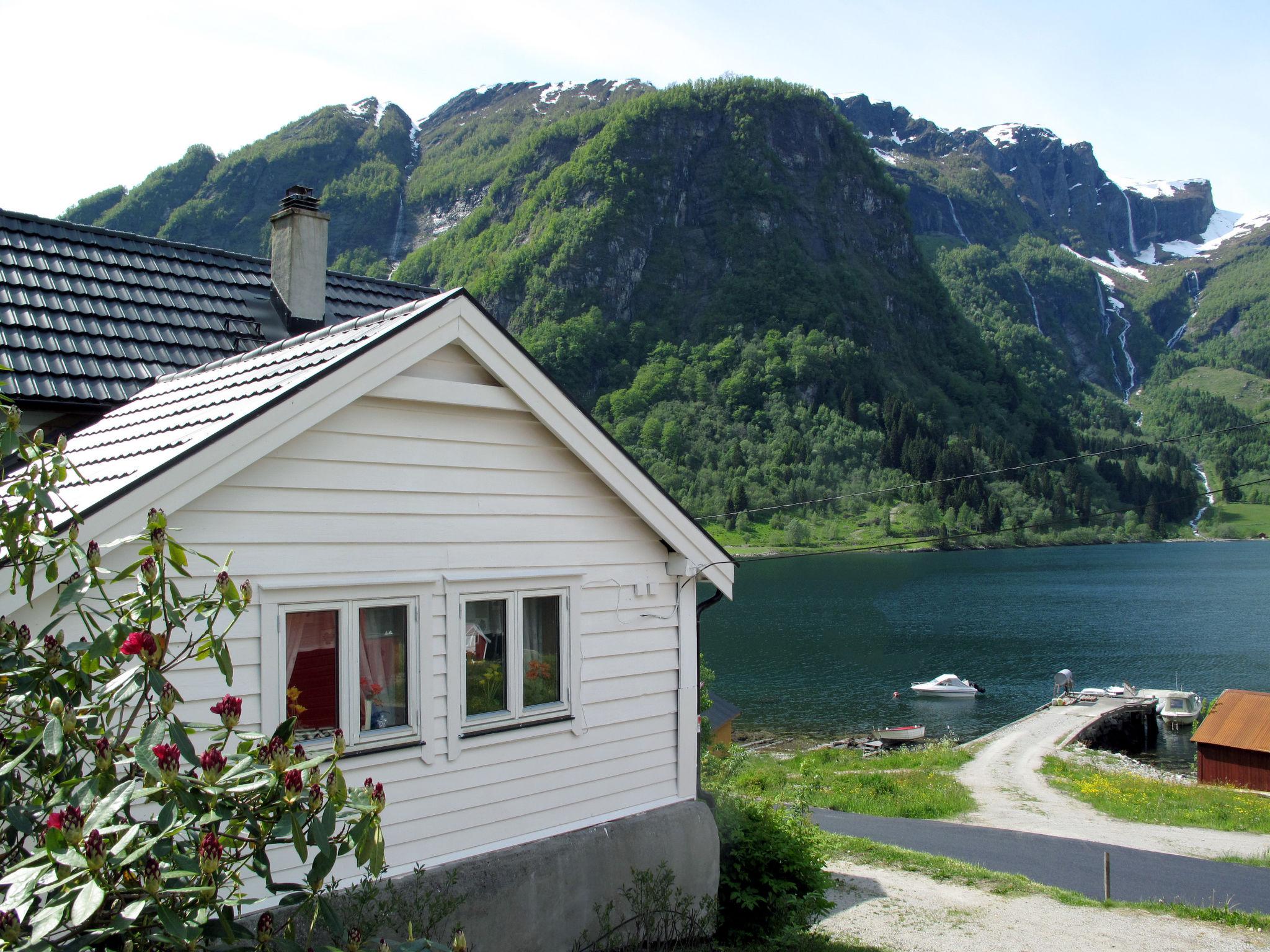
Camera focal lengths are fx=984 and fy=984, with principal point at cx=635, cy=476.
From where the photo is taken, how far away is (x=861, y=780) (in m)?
27.8

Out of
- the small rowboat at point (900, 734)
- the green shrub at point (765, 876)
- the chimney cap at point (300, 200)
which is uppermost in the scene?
the chimney cap at point (300, 200)

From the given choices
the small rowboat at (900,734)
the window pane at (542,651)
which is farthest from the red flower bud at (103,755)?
the small rowboat at (900,734)

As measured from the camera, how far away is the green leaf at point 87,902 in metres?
2.69

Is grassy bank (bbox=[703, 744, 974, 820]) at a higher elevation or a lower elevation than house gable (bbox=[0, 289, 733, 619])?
lower

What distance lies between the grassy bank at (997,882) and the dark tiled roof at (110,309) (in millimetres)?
10903

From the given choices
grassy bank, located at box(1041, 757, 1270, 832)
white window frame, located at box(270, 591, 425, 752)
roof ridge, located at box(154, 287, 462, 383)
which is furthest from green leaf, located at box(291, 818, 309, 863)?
grassy bank, located at box(1041, 757, 1270, 832)

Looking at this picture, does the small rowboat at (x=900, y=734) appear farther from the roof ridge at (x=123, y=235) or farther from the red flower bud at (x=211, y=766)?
the red flower bud at (x=211, y=766)

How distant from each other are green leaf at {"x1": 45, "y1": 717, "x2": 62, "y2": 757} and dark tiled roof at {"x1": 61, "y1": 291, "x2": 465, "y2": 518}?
187cm

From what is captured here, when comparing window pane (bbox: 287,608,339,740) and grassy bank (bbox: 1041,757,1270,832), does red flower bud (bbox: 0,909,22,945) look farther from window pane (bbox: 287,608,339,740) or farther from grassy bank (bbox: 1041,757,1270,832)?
grassy bank (bbox: 1041,757,1270,832)

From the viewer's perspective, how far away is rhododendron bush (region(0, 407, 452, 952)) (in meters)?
2.91

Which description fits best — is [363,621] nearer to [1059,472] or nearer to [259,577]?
[259,577]

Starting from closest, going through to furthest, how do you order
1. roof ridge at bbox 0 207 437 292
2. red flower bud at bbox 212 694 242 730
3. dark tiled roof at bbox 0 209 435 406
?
red flower bud at bbox 212 694 242 730, dark tiled roof at bbox 0 209 435 406, roof ridge at bbox 0 207 437 292

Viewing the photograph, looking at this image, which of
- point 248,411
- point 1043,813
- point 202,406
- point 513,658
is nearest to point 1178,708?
point 1043,813

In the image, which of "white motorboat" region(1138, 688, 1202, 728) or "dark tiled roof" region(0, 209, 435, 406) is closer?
"dark tiled roof" region(0, 209, 435, 406)
